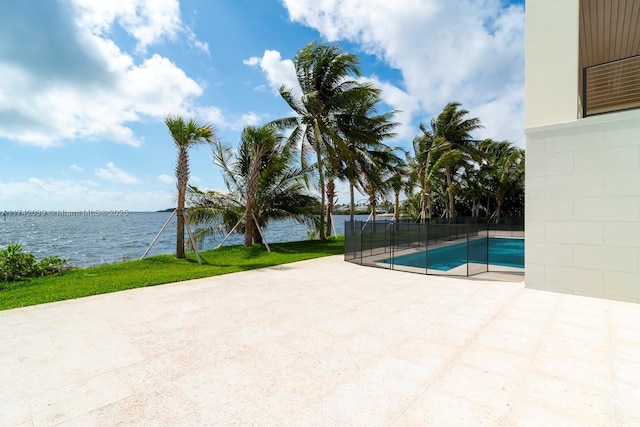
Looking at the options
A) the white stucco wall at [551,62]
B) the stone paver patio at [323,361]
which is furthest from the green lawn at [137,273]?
the white stucco wall at [551,62]

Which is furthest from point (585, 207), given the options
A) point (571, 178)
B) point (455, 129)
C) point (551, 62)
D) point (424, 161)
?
point (455, 129)

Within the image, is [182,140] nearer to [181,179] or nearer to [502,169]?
[181,179]

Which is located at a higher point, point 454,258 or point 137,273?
point 137,273

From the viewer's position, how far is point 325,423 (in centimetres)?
200

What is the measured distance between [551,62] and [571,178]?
2.15m

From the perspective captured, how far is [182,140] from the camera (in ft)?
29.2

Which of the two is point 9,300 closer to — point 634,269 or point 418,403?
point 418,403

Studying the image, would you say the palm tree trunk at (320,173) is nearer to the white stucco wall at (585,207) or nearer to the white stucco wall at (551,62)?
the white stucco wall at (551,62)

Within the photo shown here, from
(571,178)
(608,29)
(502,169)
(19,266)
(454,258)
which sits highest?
(608,29)

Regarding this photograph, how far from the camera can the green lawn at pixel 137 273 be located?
527cm

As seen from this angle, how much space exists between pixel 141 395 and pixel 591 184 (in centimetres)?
677

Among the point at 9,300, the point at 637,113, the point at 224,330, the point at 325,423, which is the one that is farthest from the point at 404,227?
the point at 9,300

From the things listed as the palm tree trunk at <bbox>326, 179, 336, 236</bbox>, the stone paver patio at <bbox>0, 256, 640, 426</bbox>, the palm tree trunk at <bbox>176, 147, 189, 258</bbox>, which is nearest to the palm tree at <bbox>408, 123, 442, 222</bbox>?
the palm tree trunk at <bbox>326, 179, 336, 236</bbox>

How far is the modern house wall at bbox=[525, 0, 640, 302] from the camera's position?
182 inches
